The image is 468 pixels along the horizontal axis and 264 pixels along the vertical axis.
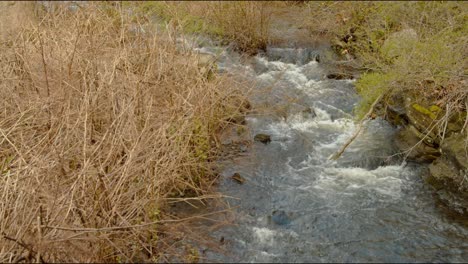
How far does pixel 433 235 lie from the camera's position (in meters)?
4.92

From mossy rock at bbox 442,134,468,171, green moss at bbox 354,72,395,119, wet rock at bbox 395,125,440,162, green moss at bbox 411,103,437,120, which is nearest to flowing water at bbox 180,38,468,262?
wet rock at bbox 395,125,440,162

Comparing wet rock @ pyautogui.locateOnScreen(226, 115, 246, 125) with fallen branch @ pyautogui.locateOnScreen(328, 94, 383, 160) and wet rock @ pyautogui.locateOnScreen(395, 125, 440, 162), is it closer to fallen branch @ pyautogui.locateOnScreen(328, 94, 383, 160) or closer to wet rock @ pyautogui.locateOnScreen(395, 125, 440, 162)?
fallen branch @ pyautogui.locateOnScreen(328, 94, 383, 160)

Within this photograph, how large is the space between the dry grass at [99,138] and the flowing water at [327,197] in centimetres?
65

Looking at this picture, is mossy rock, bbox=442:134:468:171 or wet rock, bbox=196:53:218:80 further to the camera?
wet rock, bbox=196:53:218:80

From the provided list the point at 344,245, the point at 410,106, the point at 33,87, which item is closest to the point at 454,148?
the point at 410,106

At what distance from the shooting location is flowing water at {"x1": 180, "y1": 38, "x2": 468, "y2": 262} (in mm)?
4715

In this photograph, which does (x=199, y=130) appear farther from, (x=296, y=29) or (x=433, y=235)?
(x=296, y=29)

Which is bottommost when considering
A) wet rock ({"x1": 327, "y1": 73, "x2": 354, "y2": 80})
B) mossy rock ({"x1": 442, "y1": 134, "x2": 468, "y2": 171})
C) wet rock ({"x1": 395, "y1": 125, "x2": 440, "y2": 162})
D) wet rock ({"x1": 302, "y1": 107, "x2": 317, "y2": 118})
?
wet rock ({"x1": 302, "y1": 107, "x2": 317, "y2": 118})

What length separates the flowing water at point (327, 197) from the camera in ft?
15.5

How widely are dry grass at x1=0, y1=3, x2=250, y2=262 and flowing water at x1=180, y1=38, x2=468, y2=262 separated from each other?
2.13 ft

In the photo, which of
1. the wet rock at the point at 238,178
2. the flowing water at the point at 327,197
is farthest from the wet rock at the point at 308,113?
the wet rock at the point at 238,178

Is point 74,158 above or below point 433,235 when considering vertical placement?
above

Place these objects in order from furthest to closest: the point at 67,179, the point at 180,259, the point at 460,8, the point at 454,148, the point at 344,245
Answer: the point at 460,8 → the point at 454,148 → the point at 344,245 → the point at 180,259 → the point at 67,179

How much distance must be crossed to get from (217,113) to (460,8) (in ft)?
Result: 13.0
